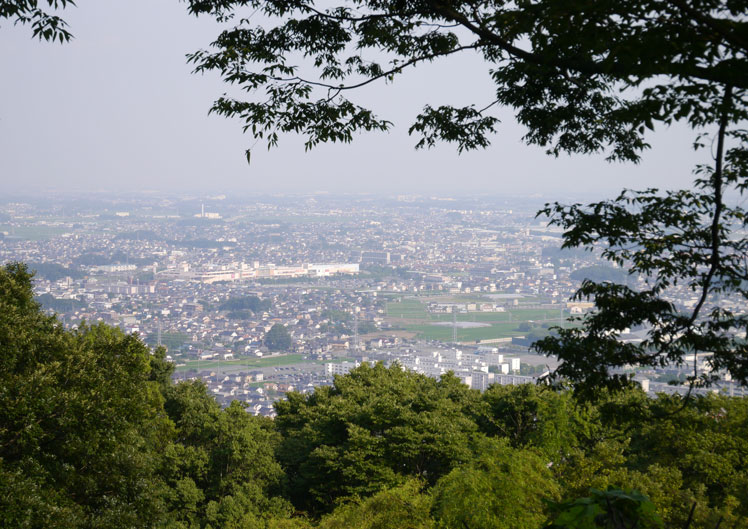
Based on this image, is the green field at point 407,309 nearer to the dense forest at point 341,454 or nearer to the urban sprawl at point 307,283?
the urban sprawl at point 307,283

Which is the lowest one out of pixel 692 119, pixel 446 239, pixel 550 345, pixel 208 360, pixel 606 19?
pixel 208 360

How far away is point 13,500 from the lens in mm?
6875

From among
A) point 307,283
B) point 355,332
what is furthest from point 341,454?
point 307,283

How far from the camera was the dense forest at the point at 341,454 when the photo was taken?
25.6 feet

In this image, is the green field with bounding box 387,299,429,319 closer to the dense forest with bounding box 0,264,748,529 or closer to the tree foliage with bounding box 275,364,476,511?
the dense forest with bounding box 0,264,748,529

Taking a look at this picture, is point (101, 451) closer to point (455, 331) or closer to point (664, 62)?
point (664, 62)

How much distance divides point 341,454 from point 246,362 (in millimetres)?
45394

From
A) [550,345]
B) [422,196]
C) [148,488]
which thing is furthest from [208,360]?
[422,196]

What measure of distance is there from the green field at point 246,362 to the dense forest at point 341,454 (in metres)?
37.7

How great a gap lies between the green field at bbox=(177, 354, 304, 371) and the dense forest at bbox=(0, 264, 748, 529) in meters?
37.7

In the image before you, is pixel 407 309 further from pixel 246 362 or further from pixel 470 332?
pixel 246 362

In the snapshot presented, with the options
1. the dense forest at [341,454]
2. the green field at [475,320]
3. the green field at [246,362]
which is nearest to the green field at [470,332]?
the green field at [475,320]

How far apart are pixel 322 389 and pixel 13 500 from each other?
13.3 meters

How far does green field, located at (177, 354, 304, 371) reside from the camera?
183 feet
